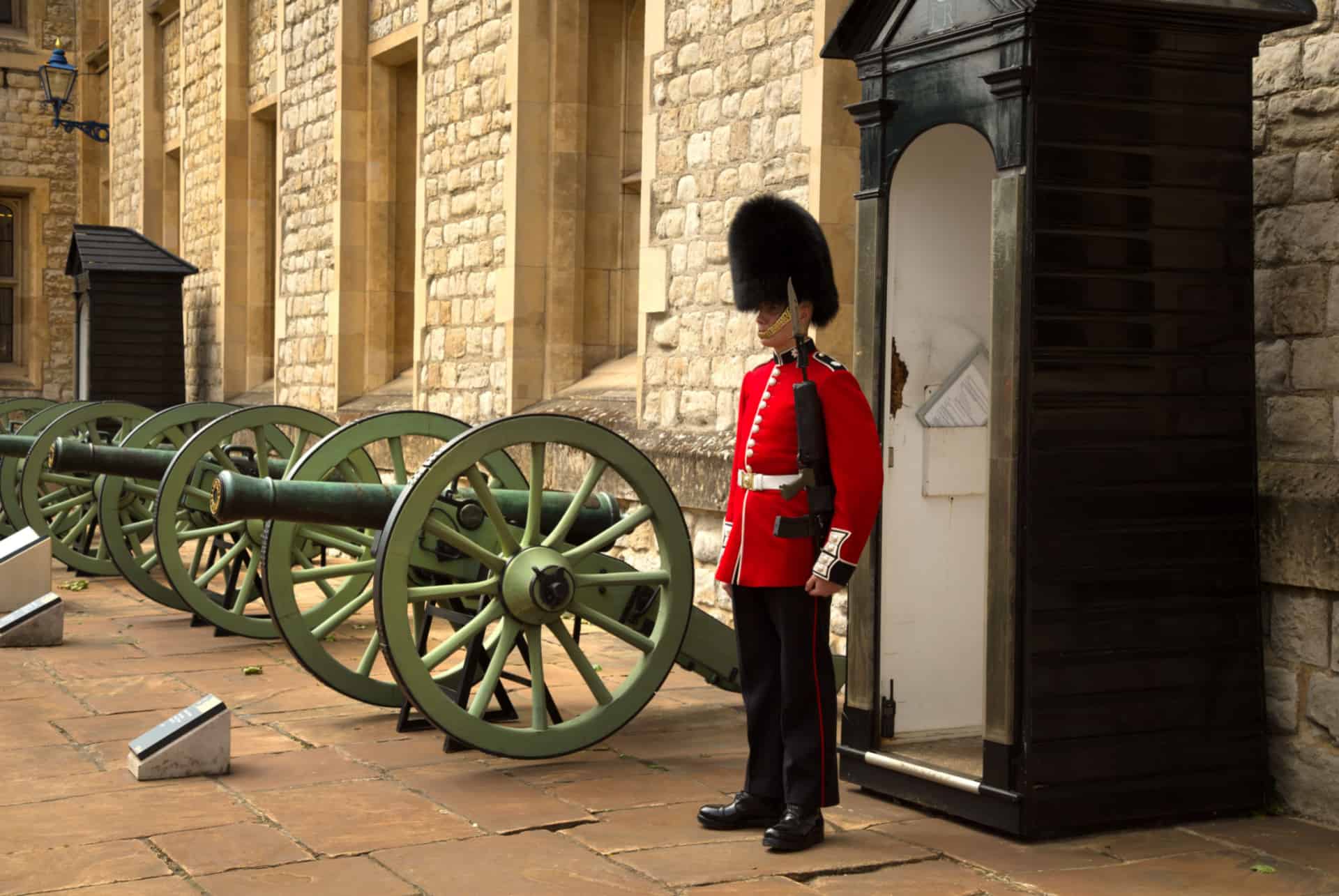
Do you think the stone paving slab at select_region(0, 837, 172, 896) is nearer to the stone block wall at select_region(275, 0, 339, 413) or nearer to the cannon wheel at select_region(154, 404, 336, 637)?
the cannon wheel at select_region(154, 404, 336, 637)

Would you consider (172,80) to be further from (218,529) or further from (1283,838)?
(1283,838)

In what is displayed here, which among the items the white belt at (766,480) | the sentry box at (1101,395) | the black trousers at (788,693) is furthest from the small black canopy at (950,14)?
the black trousers at (788,693)

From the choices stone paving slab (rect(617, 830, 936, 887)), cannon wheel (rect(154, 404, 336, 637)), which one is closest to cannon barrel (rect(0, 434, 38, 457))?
cannon wheel (rect(154, 404, 336, 637))

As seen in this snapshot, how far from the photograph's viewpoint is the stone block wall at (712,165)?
677 centimetres

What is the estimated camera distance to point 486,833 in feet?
13.3

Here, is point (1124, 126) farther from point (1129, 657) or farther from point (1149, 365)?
point (1129, 657)

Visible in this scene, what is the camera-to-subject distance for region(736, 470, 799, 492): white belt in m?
4.03

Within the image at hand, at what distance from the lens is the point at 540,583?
4762 mm

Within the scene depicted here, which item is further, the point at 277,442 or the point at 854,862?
the point at 277,442

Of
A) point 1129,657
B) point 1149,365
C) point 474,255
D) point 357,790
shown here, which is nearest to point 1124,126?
point 1149,365

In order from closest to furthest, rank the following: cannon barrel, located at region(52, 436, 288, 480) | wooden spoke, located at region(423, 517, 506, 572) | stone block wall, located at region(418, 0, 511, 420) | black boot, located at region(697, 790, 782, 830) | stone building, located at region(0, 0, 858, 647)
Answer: black boot, located at region(697, 790, 782, 830) → wooden spoke, located at region(423, 517, 506, 572) → stone building, located at region(0, 0, 858, 647) → cannon barrel, located at region(52, 436, 288, 480) → stone block wall, located at region(418, 0, 511, 420)

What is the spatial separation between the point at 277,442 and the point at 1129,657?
492 centimetres

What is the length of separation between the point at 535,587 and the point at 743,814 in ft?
3.18

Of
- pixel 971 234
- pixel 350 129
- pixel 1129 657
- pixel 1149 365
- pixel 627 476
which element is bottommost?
pixel 1129 657
